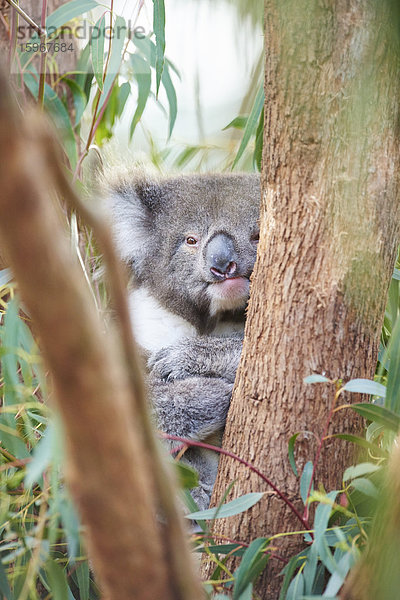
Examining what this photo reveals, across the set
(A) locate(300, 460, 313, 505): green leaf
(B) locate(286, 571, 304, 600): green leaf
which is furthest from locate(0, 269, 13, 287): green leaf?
(B) locate(286, 571, 304, 600): green leaf

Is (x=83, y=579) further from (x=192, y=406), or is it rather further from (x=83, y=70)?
(x=83, y=70)

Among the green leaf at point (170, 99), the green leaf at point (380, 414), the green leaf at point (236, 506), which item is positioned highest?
the green leaf at point (170, 99)

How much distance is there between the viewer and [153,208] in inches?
92.2

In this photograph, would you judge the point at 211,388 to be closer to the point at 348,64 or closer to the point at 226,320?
the point at 226,320

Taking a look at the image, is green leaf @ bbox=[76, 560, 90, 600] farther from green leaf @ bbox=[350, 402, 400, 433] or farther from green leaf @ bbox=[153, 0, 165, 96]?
green leaf @ bbox=[153, 0, 165, 96]

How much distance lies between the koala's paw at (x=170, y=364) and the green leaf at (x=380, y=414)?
0.88 m

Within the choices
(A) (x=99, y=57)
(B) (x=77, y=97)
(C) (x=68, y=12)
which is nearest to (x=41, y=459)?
(A) (x=99, y=57)

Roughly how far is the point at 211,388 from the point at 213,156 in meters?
1.80

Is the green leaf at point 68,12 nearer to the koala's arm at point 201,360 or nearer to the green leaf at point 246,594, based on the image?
the koala's arm at point 201,360

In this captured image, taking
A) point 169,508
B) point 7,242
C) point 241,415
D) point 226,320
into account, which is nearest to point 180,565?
point 169,508

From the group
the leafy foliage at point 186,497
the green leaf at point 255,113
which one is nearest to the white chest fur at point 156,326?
the leafy foliage at point 186,497

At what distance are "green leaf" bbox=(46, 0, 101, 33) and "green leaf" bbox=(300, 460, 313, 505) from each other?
1565mm

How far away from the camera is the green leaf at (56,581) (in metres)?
1.38

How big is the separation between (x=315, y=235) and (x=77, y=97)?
1776 mm
